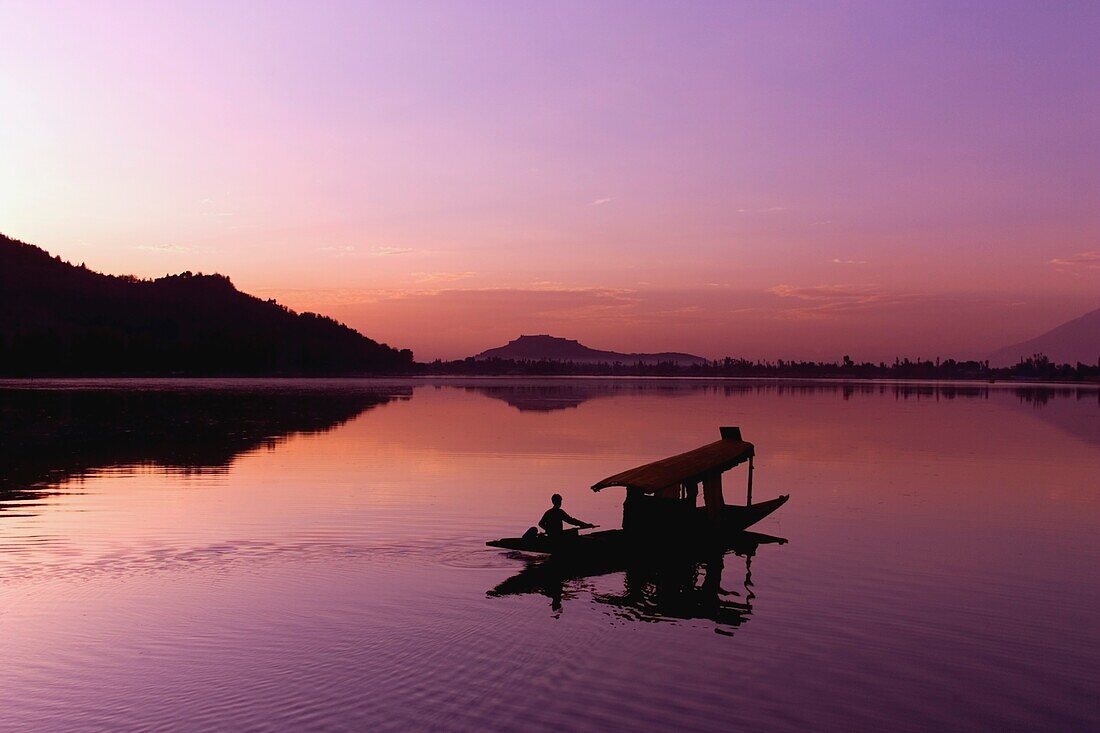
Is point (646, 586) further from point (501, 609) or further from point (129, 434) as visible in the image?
point (129, 434)

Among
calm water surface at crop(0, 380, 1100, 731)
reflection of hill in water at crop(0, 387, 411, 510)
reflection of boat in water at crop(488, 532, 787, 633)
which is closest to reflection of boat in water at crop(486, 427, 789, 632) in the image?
reflection of boat in water at crop(488, 532, 787, 633)

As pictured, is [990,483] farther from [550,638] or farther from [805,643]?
[550,638]

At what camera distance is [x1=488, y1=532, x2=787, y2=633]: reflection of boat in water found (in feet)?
73.9

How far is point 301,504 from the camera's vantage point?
37.5 m

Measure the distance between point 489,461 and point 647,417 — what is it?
166 feet

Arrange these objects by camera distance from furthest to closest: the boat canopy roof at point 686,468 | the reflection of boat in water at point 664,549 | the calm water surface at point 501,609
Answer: the boat canopy roof at point 686,468
the reflection of boat in water at point 664,549
the calm water surface at point 501,609

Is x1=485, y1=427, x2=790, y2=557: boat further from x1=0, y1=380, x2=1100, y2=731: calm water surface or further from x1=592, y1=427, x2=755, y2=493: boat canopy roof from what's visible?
x1=0, y1=380, x2=1100, y2=731: calm water surface

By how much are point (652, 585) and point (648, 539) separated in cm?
347

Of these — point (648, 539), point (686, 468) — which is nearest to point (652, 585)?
point (648, 539)

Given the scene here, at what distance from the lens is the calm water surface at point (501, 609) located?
51.1 feet

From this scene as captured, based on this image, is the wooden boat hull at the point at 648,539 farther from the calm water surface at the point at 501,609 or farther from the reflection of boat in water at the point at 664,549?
the calm water surface at the point at 501,609

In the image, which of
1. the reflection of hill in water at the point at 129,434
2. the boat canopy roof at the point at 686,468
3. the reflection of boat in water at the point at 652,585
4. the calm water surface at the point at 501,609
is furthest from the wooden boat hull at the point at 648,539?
the reflection of hill in water at the point at 129,434

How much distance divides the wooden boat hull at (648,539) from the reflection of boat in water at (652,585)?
28 centimetres

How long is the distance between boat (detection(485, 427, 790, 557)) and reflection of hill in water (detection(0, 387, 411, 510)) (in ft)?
83.7
